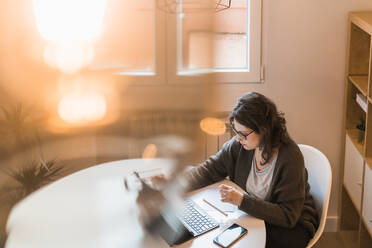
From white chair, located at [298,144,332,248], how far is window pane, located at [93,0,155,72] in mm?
1592

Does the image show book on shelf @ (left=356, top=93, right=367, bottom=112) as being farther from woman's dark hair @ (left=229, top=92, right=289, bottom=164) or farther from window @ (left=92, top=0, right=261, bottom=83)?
window @ (left=92, top=0, right=261, bottom=83)

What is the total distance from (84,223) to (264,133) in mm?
1496

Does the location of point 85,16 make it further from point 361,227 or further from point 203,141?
point 361,227

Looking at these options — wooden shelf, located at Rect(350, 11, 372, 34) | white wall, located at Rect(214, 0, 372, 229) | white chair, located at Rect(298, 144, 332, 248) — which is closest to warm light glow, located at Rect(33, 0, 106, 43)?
white chair, located at Rect(298, 144, 332, 248)

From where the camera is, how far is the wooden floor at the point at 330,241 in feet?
8.02

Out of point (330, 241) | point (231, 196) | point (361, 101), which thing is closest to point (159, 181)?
point (231, 196)

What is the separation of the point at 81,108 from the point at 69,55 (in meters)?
0.03

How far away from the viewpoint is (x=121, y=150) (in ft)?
0.83

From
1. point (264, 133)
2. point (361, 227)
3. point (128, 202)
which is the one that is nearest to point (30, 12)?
point (128, 202)

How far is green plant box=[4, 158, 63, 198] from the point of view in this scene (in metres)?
0.24

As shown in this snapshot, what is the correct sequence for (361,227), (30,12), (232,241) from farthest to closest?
(361,227), (232,241), (30,12)

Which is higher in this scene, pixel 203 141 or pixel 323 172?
pixel 203 141

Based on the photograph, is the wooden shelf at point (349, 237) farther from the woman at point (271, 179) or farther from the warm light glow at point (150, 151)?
the warm light glow at point (150, 151)

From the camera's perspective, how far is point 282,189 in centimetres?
171
